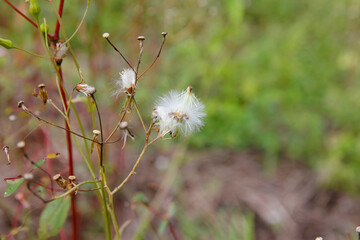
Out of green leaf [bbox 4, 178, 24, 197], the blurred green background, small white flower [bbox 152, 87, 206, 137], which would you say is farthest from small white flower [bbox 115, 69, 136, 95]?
the blurred green background

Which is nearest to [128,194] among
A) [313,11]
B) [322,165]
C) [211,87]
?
[211,87]

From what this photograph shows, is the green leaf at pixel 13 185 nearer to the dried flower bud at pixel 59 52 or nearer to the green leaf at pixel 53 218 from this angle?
the green leaf at pixel 53 218

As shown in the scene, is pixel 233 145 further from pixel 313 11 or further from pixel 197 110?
pixel 313 11

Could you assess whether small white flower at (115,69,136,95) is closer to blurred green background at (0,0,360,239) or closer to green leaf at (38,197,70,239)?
green leaf at (38,197,70,239)

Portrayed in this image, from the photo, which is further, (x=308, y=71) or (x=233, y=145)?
(x=308, y=71)

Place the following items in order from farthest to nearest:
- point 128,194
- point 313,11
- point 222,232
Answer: point 313,11 < point 128,194 < point 222,232

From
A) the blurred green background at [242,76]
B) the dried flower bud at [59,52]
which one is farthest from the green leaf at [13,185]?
the blurred green background at [242,76]

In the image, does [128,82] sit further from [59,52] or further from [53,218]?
[53,218]
